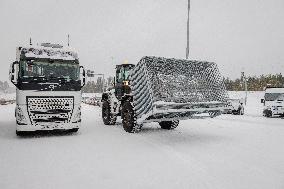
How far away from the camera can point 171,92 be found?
9281 mm

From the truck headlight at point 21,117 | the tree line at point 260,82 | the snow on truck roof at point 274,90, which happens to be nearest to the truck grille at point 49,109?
the truck headlight at point 21,117

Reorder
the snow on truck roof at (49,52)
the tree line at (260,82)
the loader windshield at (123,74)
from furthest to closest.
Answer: the tree line at (260,82), the loader windshield at (123,74), the snow on truck roof at (49,52)

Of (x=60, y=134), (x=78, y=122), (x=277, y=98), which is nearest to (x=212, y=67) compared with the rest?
(x=78, y=122)

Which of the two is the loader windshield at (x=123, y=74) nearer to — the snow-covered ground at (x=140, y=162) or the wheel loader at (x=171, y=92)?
the wheel loader at (x=171, y=92)

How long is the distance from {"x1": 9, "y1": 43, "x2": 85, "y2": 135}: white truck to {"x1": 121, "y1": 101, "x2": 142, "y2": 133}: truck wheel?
1.70m

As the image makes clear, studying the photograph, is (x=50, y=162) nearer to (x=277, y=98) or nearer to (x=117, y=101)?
(x=117, y=101)

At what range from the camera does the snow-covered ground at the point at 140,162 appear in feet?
15.8

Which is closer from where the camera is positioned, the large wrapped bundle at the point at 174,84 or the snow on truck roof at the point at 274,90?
the large wrapped bundle at the point at 174,84

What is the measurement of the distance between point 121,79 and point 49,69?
3.54m

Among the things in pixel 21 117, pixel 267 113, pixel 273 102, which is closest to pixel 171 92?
pixel 21 117

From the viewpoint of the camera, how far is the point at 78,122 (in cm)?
985

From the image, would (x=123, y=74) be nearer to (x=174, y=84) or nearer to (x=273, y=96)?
(x=174, y=84)

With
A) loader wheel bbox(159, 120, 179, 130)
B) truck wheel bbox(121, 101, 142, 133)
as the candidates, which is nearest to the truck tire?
loader wheel bbox(159, 120, 179, 130)

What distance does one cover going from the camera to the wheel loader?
8.38 meters
